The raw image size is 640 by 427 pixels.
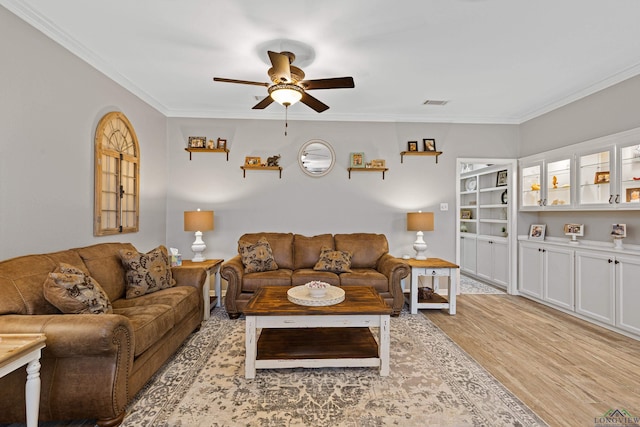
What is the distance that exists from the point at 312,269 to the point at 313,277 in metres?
0.38

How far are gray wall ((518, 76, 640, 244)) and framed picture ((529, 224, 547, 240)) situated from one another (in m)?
0.09

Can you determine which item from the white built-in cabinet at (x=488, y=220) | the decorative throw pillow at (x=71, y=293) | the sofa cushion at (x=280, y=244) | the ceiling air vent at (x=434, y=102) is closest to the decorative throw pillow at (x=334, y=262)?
the sofa cushion at (x=280, y=244)

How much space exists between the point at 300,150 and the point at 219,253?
200cm

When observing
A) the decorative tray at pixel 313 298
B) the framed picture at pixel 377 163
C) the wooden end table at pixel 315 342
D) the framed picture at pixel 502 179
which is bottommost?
the wooden end table at pixel 315 342

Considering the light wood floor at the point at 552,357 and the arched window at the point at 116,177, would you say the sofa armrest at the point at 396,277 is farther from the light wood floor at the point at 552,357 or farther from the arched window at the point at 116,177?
the arched window at the point at 116,177

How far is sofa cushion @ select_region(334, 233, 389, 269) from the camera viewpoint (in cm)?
425

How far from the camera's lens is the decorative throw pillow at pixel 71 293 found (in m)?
1.90

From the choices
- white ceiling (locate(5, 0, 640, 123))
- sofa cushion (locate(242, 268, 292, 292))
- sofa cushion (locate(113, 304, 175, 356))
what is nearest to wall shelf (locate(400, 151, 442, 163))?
white ceiling (locate(5, 0, 640, 123))

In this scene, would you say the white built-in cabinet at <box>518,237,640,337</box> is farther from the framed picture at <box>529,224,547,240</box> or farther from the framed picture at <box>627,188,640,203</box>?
the framed picture at <box>627,188,640,203</box>

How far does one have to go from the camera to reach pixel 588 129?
374 cm

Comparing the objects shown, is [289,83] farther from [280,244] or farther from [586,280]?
[586,280]

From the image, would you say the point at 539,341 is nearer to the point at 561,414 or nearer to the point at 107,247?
the point at 561,414

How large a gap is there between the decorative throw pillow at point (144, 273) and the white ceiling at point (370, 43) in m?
1.97

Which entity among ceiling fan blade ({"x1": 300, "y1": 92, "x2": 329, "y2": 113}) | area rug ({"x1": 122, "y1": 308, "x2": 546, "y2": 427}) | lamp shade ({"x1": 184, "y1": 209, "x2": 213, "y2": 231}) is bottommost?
area rug ({"x1": 122, "y1": 308, "x2": 546, "y2": 427})
